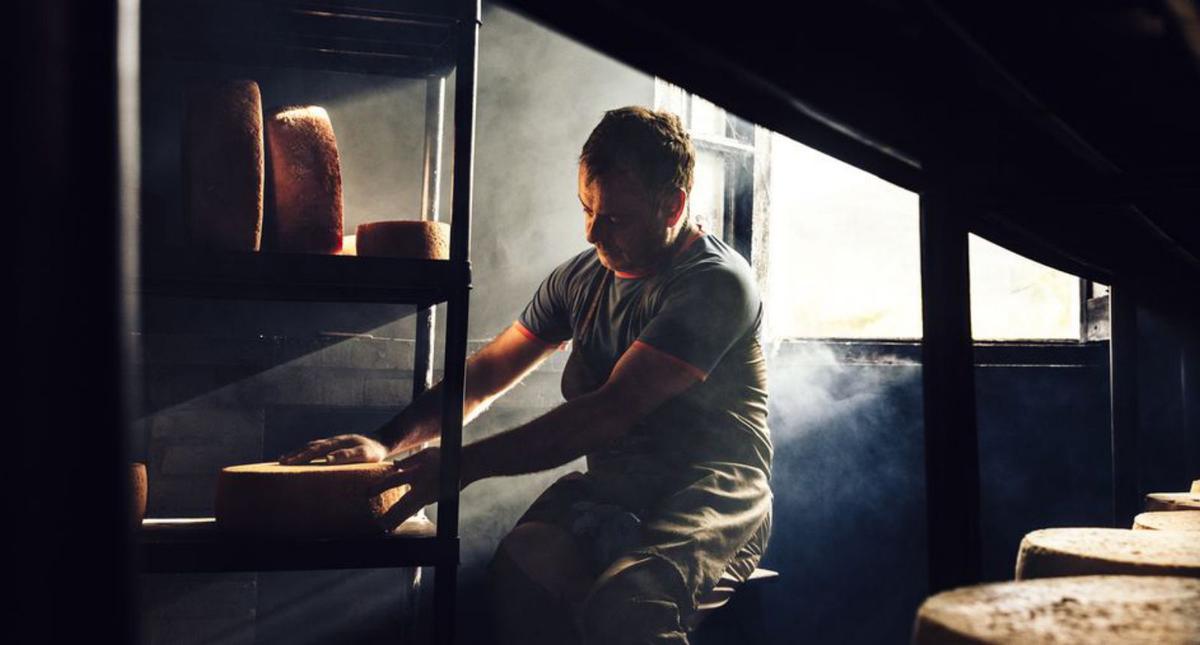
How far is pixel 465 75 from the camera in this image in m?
1.74

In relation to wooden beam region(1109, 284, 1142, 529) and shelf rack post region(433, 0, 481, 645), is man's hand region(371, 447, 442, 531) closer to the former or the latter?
shelf rack post region(433, 0, 481, 645)

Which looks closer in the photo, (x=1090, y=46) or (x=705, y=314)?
(x=1090, y=46)

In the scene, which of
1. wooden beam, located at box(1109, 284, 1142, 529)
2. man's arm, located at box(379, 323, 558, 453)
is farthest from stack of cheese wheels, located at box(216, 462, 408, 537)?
wooden beam, located at box(1109, 284, 1142, 529)

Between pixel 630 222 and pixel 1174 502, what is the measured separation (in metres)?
1.40

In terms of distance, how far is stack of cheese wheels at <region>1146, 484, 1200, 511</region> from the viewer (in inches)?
63.5

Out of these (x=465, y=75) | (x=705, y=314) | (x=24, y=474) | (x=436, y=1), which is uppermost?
(x=436, y=1)

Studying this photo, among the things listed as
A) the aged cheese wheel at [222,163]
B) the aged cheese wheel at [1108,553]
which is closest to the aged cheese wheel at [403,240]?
the aged cheese wheel at [222,163]

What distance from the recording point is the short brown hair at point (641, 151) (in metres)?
2.45

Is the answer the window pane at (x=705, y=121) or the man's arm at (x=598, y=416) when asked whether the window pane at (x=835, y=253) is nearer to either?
the window pane at (x=705, y=121)

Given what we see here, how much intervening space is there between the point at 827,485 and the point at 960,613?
2.84 m

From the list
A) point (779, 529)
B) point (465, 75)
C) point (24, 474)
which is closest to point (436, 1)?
point (465, 75)

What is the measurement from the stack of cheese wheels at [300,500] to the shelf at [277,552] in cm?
2

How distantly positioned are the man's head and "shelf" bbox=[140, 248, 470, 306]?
0.73 meters

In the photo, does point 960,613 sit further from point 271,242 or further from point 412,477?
point 271,242
